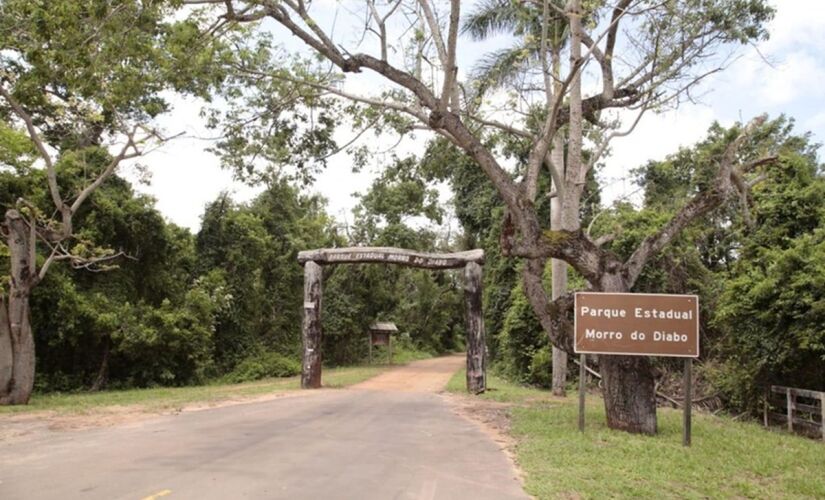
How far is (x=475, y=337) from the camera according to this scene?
17250 mm

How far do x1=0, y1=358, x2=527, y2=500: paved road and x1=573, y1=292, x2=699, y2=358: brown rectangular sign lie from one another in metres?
2.32

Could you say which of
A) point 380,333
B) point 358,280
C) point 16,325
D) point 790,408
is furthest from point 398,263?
point 380,333

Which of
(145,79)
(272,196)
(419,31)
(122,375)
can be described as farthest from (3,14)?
(272,196)

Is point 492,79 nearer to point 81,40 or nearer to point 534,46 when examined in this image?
point 534,46

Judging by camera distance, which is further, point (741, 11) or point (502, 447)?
point (741, 11)

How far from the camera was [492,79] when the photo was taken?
52.0ft

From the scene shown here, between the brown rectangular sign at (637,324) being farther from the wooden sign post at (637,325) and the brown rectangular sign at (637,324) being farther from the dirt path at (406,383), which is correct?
the dirt path at (406,383)

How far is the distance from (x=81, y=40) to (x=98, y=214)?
39.8 feet

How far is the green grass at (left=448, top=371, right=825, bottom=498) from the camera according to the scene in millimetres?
6660

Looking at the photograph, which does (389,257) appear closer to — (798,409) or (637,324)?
(637,324)

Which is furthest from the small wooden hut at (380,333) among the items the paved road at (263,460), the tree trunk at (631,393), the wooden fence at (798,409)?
the tree trunk at (631,393)

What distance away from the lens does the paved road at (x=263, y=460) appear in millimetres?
6031

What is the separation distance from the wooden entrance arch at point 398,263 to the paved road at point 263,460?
222 inches

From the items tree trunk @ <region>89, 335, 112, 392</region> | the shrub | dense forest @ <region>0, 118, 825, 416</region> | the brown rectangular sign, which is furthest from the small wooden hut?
the brown rectangular sign
